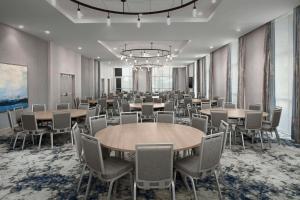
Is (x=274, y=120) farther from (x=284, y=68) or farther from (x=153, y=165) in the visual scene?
(x=153, y=165)

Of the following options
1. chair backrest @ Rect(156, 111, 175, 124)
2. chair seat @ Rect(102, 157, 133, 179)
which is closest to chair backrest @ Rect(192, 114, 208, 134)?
chair backrest @ Rect(156, 111, 175, 124)

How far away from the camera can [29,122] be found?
5.17 metres

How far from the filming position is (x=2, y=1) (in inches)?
209

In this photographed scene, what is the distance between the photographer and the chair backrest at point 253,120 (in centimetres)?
512

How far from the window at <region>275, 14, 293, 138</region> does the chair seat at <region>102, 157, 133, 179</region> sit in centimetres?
582

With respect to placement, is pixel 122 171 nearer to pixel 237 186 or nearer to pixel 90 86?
pixel 237 186

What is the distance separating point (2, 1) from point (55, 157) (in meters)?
3.91

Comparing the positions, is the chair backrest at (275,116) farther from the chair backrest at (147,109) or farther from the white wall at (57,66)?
the white wall at (57,66)

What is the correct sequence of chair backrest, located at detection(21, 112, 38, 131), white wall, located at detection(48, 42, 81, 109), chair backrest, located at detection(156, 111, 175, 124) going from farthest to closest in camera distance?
white wall, located at detection(48, 42, 81, 109)
chair backrest, located at detection(21, 112, 38, 131)
chair backrest, located at detection(156, 111, 175, 124)

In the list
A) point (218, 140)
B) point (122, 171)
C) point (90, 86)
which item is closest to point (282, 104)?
point (218, 140)

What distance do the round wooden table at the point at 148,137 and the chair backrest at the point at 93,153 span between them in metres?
0.24

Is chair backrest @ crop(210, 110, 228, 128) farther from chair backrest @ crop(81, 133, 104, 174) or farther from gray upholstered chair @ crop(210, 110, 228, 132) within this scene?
chair backrest @ crop(81, 133, 104, 174)

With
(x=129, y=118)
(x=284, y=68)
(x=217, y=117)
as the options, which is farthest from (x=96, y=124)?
(x=284, y=68)

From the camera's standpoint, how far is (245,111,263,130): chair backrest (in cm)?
512
